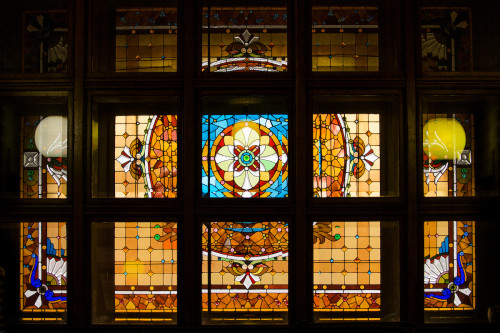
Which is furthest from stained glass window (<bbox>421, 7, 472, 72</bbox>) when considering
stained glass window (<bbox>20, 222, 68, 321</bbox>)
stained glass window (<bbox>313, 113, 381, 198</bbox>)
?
stained glass window (<bbox>20, 222, 68, 321</bbox>)

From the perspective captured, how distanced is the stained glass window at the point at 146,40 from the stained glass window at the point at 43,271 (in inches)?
30.9

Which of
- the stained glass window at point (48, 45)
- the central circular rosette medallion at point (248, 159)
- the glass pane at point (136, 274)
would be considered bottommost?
the glass pane at point (136, 274)

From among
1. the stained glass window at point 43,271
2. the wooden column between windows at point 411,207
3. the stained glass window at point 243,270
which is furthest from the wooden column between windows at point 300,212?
the stained glass window at point 43,271

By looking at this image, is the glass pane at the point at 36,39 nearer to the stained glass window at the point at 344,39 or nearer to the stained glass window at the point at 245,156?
the stained glass window at the point at 245,156

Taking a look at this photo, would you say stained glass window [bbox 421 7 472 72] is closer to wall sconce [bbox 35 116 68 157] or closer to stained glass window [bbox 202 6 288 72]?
stained glass window [bbox 202 6 288 72]

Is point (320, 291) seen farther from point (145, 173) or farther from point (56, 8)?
point (56, 8)

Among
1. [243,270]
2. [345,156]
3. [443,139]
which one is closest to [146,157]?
[243,270]

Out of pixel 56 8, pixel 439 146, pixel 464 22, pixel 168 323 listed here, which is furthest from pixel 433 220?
pixel 56 8

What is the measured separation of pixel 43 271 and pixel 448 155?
1.85 meters

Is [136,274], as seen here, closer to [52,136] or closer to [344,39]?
[52,136]

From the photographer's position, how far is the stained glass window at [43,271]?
1.90m

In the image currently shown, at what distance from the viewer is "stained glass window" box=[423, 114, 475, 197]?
6.26ft

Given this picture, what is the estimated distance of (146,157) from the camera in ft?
6.30

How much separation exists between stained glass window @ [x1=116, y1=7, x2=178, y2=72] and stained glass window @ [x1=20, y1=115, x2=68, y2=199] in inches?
15.7
